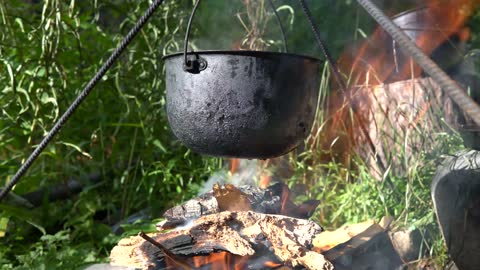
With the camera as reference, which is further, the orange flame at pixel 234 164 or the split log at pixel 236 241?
the orange flame at pixel 234 164

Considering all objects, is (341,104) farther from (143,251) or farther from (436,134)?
(143,251)

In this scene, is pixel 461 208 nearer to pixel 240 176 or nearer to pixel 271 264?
pixel 271 264

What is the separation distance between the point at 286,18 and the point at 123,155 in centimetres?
159

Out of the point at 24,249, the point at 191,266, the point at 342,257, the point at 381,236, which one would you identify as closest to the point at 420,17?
the point at 381,236

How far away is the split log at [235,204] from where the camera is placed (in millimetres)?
2098

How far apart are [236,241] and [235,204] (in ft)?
1.44

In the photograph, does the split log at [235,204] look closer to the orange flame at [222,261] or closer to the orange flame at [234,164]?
the orange flame at [222,261]

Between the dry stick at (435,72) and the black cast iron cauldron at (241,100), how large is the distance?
17.6 inches

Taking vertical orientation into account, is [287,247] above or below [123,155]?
below

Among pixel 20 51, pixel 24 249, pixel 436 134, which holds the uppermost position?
pixel 20 51

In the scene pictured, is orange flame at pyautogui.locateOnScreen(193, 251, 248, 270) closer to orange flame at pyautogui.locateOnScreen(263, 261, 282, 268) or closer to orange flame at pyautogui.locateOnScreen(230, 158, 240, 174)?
orange flame at pyautogui.locateOnScreen(263, 261, 282, 268)

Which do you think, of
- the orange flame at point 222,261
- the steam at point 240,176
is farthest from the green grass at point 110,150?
the orange flame at point 222,261

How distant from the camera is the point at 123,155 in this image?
11.3ft

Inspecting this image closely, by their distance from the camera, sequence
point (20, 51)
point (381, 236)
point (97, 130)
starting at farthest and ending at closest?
point (97, 130)
point (20, 51)
point (381, 236)
